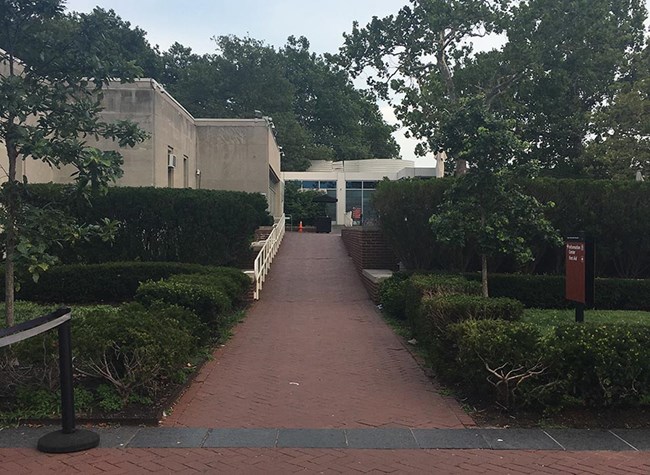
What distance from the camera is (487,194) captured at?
34.6 feet

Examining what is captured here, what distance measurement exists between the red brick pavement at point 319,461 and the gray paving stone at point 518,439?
133 millimetres

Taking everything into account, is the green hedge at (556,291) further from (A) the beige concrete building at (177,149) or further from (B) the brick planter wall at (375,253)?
(A) the beige concrete building at (177,149)

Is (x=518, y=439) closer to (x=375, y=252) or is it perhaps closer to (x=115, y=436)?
(x=115, y=436)

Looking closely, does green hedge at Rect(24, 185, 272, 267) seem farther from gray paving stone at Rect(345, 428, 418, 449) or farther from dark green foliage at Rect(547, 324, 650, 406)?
dark green foliage at Rect(547, 324, 650, 406)

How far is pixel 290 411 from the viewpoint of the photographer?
6160 millimetres

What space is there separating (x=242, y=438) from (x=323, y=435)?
0.72 metres

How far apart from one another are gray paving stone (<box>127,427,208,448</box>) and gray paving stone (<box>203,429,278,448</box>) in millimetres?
→ 94

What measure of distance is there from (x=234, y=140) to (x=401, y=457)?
906 inches

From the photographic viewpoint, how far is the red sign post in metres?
8.00

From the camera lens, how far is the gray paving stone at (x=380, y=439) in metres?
5.19

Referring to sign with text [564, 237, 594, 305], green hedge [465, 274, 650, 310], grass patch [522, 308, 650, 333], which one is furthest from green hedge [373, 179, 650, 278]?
sign with text [564, 237, 594, 305]

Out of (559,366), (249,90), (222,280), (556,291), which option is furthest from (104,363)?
(249,90)

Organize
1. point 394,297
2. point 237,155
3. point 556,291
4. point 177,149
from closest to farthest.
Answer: point 394,297, point 556,291, point 177,149, point 237,155

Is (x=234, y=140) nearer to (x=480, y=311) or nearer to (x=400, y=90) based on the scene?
(x=400, y=90)
